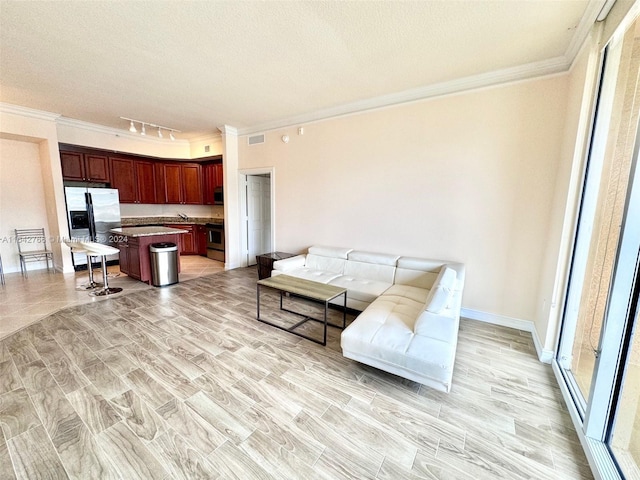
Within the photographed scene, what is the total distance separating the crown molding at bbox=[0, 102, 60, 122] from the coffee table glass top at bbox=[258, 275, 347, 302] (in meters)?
5.13

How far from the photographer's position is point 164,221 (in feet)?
21.7

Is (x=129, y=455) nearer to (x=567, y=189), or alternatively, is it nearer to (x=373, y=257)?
(x=373, y=257)

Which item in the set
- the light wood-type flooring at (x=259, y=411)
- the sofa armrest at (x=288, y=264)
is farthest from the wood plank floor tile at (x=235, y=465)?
the sofa armrest at (x=288, y=264)

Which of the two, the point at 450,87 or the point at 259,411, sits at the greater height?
the point at 450,87

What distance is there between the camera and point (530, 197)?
9.43 ft

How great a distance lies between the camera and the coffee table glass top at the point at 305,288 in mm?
2742

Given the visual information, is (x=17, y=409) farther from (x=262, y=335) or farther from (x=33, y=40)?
(x=33, y=40)

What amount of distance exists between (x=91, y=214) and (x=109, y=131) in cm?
189

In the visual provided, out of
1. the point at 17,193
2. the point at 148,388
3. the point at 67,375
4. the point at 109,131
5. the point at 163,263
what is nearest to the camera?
the point at 148,388

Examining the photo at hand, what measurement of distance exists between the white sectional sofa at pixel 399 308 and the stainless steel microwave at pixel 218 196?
10.9ft

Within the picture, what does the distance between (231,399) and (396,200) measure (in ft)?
10.1

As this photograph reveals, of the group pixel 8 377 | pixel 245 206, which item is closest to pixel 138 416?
pixel 8 377

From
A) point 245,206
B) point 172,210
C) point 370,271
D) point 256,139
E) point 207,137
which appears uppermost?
point 207,137

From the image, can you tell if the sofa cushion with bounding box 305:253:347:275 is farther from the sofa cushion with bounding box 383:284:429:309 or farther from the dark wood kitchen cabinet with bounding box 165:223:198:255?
the dark wood kitchen cabinet with bounding box 165:223:198:255
